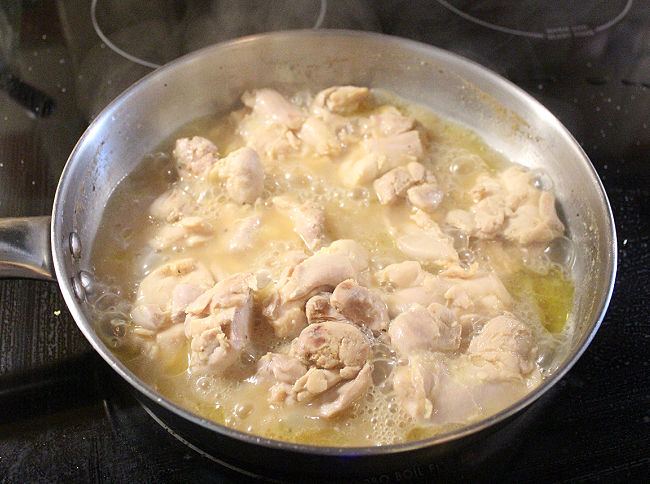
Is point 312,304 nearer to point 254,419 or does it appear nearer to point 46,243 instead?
point 254,419

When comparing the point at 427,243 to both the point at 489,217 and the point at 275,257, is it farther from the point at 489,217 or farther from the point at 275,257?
the point at 275,257

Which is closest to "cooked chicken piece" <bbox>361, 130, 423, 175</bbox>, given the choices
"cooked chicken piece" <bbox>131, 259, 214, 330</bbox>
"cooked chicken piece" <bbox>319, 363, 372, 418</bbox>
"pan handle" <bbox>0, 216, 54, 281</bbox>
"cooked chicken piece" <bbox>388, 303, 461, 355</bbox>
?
"cooked chicken piece" <bbox>388, 303, 461, 355</bbox>

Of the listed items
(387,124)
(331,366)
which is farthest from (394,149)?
(331,366)

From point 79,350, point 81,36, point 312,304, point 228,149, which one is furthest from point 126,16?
point 312,304

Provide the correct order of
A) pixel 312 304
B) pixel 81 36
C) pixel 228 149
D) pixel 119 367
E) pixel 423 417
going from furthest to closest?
pixel 81 36 → pixel 228 149 → pixel 312 304 → pixel 423 417 → pixel 119 367

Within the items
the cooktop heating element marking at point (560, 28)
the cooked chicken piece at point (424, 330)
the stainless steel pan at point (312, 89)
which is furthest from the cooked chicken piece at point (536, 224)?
the cooktop heating element marking at point (560, 28)

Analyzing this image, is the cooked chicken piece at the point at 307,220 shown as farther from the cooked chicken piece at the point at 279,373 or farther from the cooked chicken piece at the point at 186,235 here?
the cooked chicken piece at the point at 279,373
